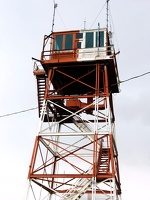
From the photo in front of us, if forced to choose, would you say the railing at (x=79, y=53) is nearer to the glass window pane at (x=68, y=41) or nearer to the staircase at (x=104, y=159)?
the glass window pane at (x=68, y=41)

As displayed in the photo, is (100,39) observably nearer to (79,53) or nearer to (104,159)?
(79,53)

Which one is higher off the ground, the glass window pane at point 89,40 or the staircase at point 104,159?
the glass window pane at point 89,40

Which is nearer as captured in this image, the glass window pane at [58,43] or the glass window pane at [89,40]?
the glass window pane at [89,40]

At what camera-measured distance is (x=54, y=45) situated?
26.5 meters

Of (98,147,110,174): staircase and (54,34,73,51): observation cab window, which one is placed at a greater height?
(54,34,73,51): observation cab window

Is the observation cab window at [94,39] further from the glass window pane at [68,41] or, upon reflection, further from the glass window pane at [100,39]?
the glass window pane at [68,41]

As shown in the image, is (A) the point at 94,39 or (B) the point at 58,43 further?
(B) the point at 58,43

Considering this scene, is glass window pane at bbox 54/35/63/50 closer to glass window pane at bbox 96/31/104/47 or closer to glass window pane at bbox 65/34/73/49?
glass window pane at bbox 65/34/73/49

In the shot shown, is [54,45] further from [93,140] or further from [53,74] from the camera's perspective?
[93,140]

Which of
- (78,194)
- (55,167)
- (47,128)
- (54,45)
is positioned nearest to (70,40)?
(54,45)

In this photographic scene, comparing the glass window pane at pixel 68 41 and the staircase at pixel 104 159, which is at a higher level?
the glass window pane at pixel 68 41

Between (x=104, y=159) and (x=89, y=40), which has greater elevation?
(x=89, y=40)

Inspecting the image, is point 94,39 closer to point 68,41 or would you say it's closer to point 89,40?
point 89,40

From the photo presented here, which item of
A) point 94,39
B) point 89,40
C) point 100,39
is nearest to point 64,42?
point 89,40
